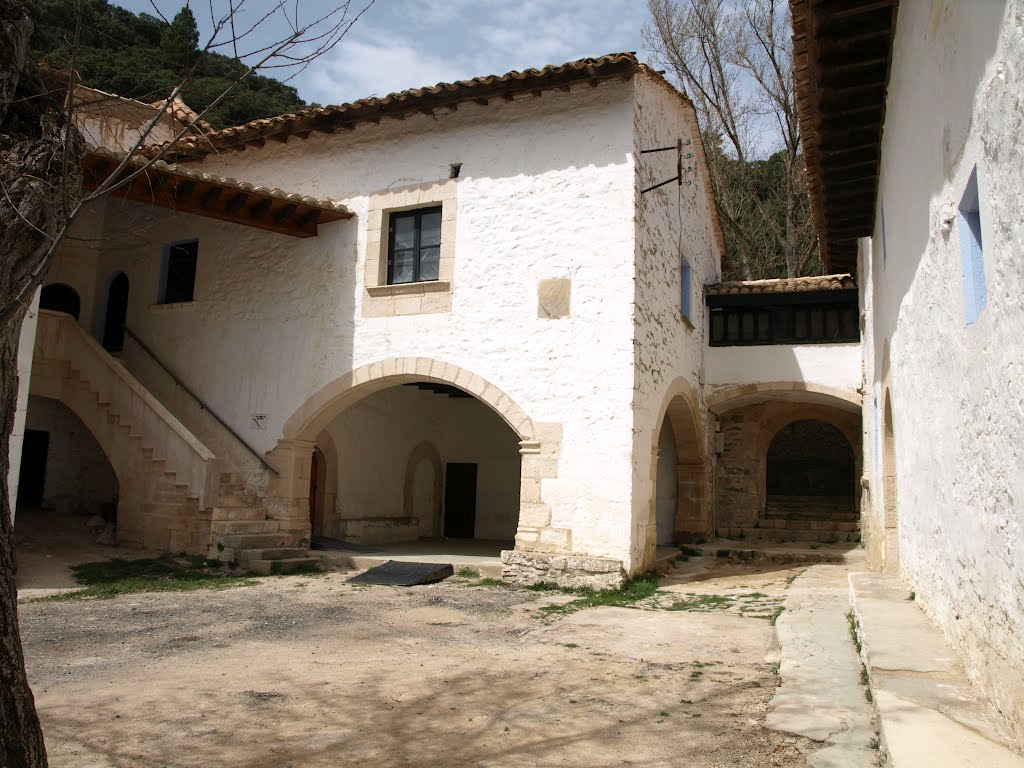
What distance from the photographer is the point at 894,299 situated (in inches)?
256

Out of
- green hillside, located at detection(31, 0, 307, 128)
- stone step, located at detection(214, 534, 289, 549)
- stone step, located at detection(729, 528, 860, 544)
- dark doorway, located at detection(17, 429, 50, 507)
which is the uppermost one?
green hillside, located at detection(31, 0, 307, 128)

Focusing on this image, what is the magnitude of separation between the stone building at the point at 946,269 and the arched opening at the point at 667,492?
18.2 feet

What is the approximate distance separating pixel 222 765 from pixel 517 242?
7229mm

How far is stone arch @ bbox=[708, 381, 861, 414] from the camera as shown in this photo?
1270 cm

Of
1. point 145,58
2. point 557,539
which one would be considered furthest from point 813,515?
point 145,58

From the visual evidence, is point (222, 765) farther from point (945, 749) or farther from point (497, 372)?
point (497, 372)

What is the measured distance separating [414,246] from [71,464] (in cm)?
649

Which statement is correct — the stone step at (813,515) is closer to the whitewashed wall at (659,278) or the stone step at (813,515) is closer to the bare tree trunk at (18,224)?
the whitewashed wall at (659,278)

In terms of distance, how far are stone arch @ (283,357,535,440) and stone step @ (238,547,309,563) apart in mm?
1511

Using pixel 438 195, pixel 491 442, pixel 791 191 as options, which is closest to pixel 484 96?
pixel 438 195

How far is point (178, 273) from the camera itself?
12.5 m

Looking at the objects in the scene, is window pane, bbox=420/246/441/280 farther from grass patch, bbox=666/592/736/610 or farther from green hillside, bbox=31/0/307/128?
grass patch, bbox=666/592/736/610

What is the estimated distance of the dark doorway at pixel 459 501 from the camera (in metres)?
14.6

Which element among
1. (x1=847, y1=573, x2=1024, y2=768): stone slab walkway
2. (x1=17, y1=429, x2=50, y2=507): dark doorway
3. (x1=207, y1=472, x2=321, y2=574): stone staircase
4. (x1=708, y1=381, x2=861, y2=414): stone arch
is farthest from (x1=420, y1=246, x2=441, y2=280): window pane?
(x1=847, y1=573, x2=1024, y2=768): stone slab walkway
